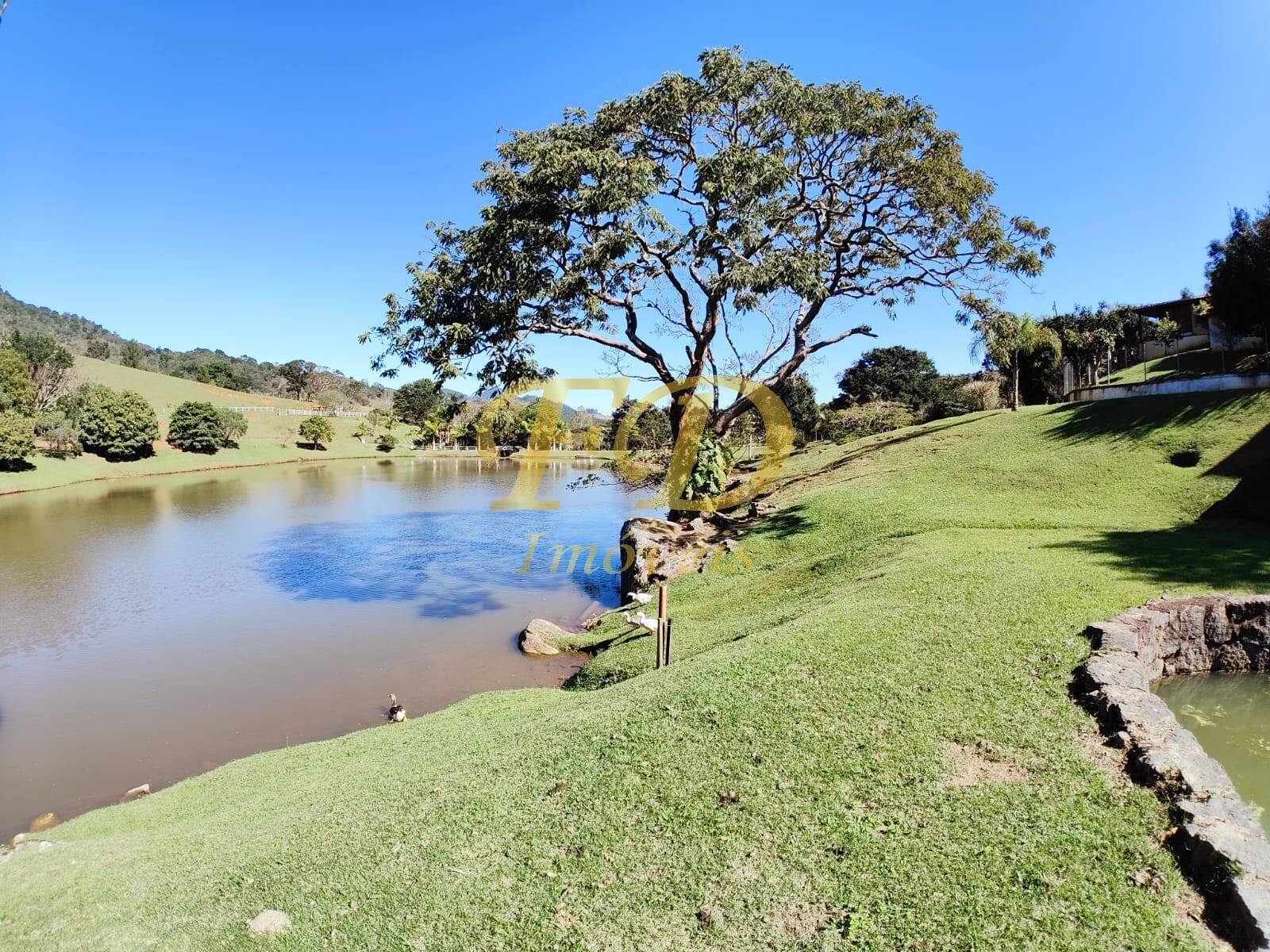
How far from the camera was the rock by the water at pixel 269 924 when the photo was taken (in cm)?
399

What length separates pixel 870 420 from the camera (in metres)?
35.9

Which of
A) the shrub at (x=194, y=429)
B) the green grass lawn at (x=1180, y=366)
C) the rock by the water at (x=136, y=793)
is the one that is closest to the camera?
the rock by the water at (x=136, y=793)

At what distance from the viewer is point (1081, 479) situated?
14469mm

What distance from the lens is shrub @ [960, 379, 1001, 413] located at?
1494 inches

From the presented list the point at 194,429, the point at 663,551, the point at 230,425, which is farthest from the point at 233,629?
the point at 230,425

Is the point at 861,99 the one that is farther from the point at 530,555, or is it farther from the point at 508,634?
the point at 530,555

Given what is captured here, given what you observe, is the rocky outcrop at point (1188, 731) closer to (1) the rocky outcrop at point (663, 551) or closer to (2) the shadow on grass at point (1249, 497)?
(2) the shadow on grass at point (1249, 497)

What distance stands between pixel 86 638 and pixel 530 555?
36.8ft

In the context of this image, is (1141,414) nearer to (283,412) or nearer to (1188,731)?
(1188,731)

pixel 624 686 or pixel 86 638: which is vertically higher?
pixel 624 686

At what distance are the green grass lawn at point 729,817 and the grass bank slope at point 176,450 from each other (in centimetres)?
4517

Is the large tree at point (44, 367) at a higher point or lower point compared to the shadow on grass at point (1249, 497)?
higher

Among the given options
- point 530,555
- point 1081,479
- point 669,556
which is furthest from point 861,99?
point 530,555

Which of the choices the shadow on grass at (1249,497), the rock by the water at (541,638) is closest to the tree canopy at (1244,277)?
the shadow on grass at (1249,497)
